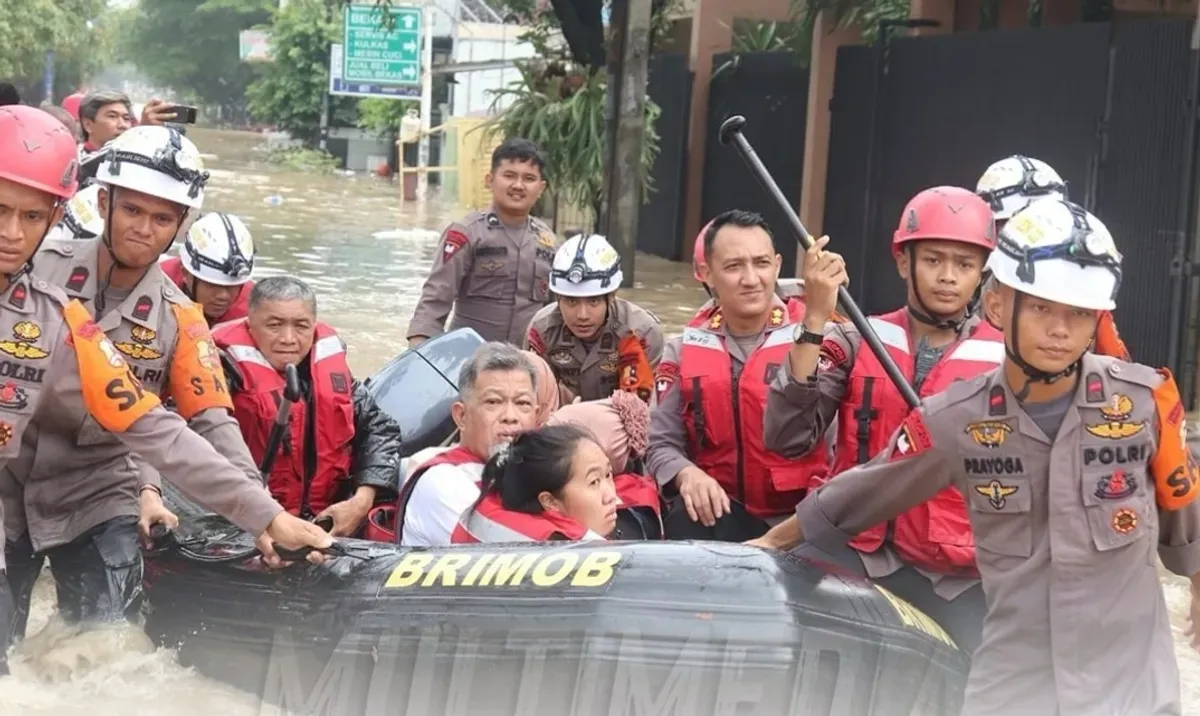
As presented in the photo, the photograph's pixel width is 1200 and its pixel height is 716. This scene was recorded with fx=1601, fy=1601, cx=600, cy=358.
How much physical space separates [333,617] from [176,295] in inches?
37.8

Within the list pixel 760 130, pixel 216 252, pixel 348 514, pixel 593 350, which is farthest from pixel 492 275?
pixel 760 130

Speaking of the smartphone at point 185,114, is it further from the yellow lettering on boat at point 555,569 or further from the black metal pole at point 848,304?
the yellow lettering on boat at point 555,569

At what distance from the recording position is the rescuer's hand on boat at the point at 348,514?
5047 millimetres

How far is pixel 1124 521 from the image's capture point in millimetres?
3156

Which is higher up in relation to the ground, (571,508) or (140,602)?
(571,508)

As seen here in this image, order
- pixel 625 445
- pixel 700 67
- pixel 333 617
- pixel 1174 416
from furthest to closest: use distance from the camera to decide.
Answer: pixel 700 67, pixel 625 445, pixel 333 617, pixel 1174 416

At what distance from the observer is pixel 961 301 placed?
4137 mm

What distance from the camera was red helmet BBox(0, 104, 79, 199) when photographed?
3533 mm

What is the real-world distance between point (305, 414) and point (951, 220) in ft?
7.25

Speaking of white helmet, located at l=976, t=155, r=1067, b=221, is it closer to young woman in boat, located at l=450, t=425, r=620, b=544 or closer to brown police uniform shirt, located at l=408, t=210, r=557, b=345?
young woman in boat, located at l=450, t=425, r=620, b=544

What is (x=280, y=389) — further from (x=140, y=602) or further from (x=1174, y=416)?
(x=1174, y=416)

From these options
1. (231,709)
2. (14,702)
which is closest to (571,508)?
(231,709)

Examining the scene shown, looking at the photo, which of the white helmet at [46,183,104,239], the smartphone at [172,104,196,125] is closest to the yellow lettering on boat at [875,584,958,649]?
the white helmet at [46,183,104,239]

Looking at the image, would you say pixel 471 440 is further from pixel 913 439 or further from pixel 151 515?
pixel 913 439
